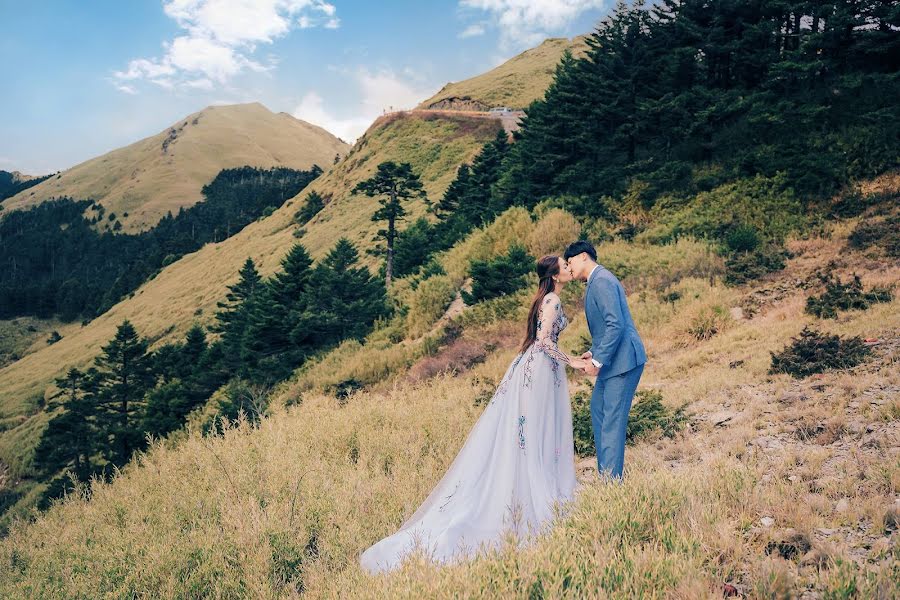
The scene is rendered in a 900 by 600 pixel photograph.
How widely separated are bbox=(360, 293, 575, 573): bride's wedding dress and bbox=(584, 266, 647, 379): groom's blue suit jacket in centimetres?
33

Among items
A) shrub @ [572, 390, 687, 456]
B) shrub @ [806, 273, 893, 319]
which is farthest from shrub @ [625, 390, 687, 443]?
shrub @ [806, 273, 893, 319]

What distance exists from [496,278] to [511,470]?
476 inches

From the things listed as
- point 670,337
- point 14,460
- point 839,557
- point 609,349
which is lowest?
point 14,460

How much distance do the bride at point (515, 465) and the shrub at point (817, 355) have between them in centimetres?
457

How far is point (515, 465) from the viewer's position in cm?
420

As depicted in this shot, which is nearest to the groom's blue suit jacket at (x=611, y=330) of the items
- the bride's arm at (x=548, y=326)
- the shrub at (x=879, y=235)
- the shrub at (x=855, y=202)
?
the bride's arm at (x=548, y=326)

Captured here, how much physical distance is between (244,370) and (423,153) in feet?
136

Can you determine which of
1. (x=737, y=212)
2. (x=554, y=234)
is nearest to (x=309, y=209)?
(x=554, y=234)

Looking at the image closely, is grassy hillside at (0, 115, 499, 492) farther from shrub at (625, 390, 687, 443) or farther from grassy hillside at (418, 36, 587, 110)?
shrub at (625, 390, 687, 443)

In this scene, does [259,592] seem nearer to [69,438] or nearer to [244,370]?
[244,370]

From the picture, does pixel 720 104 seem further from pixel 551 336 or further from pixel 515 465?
pixel 515 465

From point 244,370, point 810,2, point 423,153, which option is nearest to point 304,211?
point 423,153

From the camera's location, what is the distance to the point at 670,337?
411 inches

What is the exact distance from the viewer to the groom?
4160 millimetres
